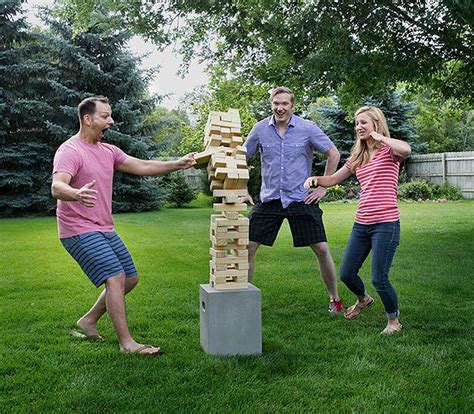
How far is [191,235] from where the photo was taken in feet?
37.6

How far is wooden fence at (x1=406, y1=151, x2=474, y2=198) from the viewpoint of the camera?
22359 millimetres

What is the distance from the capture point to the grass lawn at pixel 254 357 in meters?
3.28

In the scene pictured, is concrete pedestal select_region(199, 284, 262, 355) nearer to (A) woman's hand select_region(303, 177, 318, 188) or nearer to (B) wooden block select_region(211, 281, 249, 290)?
(B) wooden block select_region(211, 281, 249, 290)

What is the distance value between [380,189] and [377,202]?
0.10 m

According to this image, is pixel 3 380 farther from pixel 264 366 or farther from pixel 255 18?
pixel 255 18

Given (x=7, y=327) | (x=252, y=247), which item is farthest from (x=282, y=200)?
(x=7, y=327)

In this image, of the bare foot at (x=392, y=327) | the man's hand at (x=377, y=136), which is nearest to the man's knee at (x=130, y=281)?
the bare foot at (x=392, y=327)

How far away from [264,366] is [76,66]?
17.8m

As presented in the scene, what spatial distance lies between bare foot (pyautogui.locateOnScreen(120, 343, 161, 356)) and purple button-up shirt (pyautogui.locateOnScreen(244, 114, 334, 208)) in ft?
5.40

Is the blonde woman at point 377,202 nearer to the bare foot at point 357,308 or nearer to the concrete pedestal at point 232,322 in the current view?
the bare foot at point 357,308

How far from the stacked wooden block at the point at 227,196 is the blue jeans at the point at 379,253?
0.97 m

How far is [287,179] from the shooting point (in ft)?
16.6

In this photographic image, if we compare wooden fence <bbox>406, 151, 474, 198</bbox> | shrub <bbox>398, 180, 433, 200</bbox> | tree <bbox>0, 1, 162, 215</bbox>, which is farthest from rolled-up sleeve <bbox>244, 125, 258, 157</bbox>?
wooden fence <bbox>406, 151, 474, 198</bbox>

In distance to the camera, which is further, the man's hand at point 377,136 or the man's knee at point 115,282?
the man's hand at point 377,136
